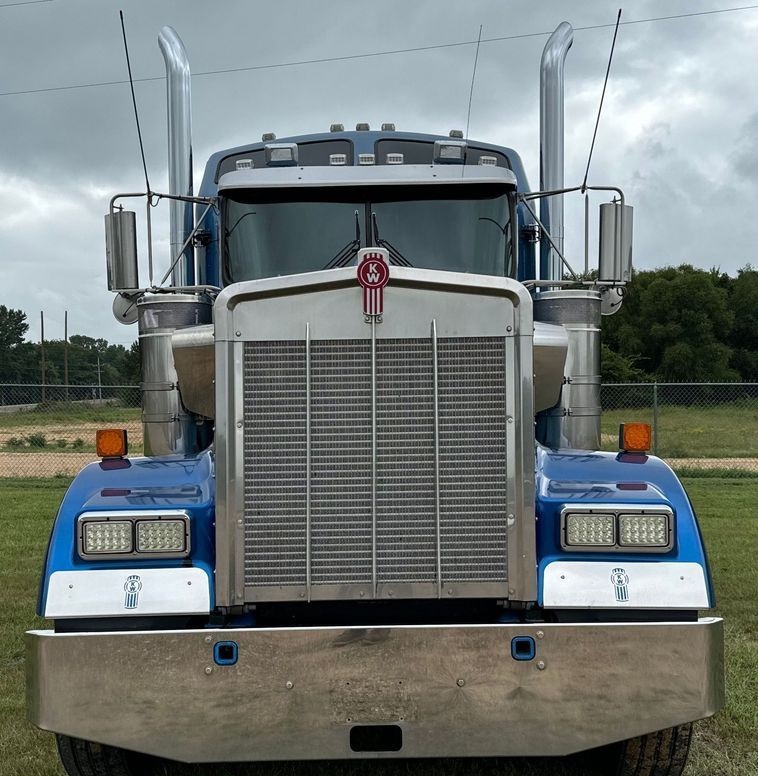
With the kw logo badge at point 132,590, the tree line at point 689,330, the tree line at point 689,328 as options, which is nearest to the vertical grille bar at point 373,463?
the kw logo badge at point 132,590

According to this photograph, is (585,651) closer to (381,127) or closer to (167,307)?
(167,307)

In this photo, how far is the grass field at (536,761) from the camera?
4.11 metres

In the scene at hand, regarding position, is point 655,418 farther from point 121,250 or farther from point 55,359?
point 55,359

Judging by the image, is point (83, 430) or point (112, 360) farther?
point (112, 360)

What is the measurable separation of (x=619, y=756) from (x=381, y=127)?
14.3 feet

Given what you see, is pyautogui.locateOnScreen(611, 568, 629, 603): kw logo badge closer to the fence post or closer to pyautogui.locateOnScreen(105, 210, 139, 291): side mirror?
pyautogui.locateOnScreen(105, 210, 139, 291): side mirror

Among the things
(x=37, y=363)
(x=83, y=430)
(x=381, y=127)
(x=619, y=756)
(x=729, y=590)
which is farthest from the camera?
(x=37, y=363)

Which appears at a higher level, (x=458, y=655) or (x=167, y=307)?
(x=167, y=307)

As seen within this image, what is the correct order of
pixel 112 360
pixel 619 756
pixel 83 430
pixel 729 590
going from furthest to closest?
pixel 112 360, pixel 83 430, pixel 729 590, pixel 619 756

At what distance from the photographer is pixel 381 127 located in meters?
6.59

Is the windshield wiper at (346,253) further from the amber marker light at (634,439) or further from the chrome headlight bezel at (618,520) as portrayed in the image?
the chrome headlight bezel at (618,520)

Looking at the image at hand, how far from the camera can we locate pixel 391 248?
496cm

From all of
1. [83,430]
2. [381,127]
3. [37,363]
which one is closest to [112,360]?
[37,363]

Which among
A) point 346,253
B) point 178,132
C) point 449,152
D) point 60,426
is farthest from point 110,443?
point 60,426
